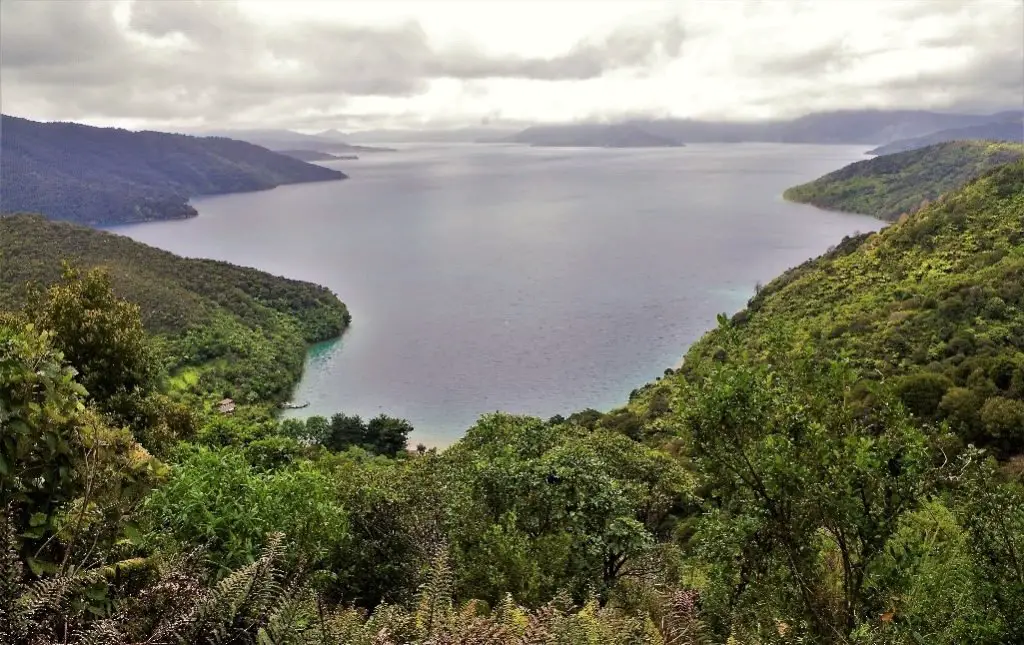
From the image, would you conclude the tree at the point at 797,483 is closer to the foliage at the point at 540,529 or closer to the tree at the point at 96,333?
the foliage at the point at 540,529

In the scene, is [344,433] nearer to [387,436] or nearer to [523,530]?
[387,436]

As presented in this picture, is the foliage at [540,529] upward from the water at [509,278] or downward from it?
upward

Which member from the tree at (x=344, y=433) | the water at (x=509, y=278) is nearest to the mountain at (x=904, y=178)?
the water at (x=509, y=278)

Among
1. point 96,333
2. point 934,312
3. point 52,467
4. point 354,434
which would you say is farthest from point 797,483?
point 354,434

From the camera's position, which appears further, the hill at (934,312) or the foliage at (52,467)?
the hill at (934,312)

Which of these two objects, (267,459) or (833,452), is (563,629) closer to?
(833,452)

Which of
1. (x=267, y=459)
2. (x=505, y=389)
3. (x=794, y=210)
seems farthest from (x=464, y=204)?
(x=267, y=459)
